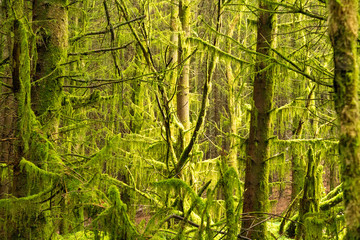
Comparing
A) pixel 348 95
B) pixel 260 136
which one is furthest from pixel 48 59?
pixel 260 136

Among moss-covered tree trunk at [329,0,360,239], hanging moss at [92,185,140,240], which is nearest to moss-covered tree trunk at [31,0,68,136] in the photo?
hanging moss at [92,185,140,240]

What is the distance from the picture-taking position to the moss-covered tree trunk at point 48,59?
3.60m

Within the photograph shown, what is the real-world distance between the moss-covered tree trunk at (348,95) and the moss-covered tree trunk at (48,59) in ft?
10.1

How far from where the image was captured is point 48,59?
3.67m

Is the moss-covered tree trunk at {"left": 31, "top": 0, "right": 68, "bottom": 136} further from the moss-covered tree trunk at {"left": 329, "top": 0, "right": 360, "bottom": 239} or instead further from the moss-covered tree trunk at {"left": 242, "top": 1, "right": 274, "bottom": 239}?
the moss-covered tree trunk at {"left": 242, "top": 1, "right": 274, "bottom": 239}

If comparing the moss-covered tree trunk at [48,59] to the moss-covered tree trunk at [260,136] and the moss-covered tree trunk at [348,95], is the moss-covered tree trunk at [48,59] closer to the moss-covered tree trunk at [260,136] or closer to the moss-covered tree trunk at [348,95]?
the moss-covered tree trunk at [348,95]

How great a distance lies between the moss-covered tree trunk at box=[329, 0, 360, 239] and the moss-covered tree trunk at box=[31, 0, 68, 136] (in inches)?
121

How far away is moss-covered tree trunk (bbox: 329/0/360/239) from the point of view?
148 centimetres

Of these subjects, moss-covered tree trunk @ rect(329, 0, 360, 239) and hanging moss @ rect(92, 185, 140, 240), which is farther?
hanging moss @ rect(92, 185, 140, 240)

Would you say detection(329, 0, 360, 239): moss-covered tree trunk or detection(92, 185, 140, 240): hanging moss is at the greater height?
detection(329, 0, 360, 239): moss-covered tree trunk

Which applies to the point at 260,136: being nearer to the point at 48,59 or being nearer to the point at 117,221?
the point at 48,59

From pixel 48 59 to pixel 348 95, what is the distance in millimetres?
3390

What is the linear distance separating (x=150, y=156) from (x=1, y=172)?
2712 millimetres

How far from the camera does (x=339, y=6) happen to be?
1527 mm
